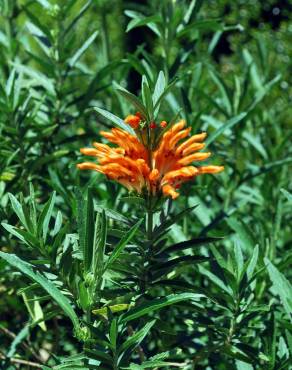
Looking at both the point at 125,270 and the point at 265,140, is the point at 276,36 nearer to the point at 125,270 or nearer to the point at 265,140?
the point at 265,140

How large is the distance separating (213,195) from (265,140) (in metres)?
0.38

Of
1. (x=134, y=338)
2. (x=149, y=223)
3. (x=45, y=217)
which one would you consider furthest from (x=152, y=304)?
(x=45, y=217)

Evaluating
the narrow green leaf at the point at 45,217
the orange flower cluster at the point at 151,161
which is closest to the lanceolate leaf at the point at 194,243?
the orange flower cluster at the point at 151,161

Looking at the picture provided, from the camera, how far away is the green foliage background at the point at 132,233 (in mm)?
1344

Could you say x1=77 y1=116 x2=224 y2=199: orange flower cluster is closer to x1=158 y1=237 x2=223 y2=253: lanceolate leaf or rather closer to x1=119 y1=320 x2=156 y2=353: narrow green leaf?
x1=158 y1=237 x2=223 y2=253: lanceolate leaf

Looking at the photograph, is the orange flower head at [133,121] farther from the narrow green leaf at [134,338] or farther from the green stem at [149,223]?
the narrow green leaf at [134,338]

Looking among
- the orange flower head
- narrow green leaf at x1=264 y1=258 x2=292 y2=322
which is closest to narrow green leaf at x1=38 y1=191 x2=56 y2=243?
the orange flower head

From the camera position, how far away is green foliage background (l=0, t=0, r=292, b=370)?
4.41 ft

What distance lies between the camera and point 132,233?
1.23 meters

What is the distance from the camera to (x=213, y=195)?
2.23 meters

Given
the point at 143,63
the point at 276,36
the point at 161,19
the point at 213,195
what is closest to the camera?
the point at 161,19

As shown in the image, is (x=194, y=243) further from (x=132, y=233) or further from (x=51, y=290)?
(x=51, y=290)

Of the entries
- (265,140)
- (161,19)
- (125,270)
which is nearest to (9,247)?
(125,270)

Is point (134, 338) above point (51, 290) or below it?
below
